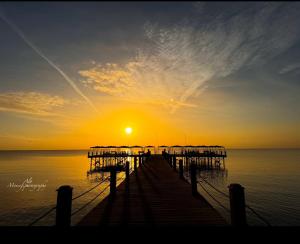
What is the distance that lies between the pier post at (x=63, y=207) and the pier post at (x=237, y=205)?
433cm

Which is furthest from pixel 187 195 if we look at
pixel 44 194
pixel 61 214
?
pixel 44 194

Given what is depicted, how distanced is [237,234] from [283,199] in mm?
26823

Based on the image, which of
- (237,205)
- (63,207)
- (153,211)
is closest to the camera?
(63,207)

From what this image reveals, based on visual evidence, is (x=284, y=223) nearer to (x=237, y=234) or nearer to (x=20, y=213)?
(x=237, y=234)

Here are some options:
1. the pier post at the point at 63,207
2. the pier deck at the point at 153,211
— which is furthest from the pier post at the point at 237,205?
the pier post at the point at 63,207

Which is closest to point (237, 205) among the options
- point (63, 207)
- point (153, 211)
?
point (153, 211)

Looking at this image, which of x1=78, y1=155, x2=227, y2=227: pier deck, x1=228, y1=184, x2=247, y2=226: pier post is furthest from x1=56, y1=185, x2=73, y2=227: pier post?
x1=228, y1=184, x2=247, y2=226: pier post

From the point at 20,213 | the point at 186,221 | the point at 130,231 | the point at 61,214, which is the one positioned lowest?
the point at 20,213

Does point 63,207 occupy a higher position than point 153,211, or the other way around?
point 63,207

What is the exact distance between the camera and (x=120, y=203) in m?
9.26

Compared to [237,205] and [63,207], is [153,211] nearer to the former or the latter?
[237,205]

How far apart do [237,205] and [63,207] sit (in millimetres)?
4583

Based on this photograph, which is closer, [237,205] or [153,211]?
[237,205]

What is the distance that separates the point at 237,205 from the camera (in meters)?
5.38
